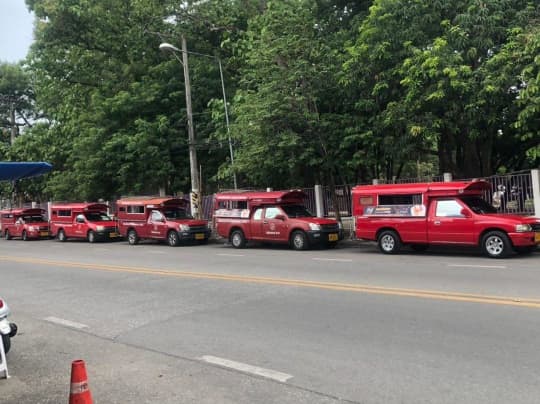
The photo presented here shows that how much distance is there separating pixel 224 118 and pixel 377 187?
11.3 metres

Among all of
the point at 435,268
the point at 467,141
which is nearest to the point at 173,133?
the point at 467,141

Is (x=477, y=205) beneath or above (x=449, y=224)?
above

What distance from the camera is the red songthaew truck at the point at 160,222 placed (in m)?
21.6

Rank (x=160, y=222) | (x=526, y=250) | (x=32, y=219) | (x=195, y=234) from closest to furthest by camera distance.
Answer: (x=526, y=250), (x=195, y=234), (x=160, y=222), (x=32, y=219)

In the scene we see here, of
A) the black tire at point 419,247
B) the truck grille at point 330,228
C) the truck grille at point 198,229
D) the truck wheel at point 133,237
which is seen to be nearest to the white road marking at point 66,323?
the truck grille at point 330,228

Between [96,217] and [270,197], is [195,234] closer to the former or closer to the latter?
[270,197]

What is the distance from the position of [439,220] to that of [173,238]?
11.6 meters

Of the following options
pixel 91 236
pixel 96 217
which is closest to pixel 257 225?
pixel 91 236

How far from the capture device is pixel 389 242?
15125 millimetres

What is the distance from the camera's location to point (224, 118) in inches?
978

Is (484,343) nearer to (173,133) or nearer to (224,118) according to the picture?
(224,118)

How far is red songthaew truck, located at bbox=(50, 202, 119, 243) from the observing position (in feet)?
85.5

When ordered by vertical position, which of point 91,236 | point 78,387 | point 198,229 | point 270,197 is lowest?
point 78,387

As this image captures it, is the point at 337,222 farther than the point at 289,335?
Yes
